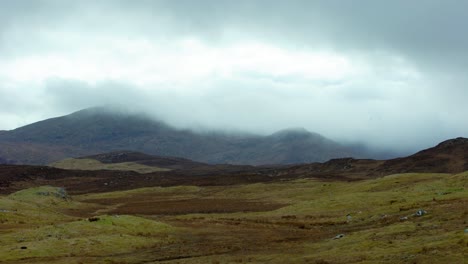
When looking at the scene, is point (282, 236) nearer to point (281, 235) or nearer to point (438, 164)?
point (281, 235)

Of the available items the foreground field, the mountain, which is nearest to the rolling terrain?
the foreground field

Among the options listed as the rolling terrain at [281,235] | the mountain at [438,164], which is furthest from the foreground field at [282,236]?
the mountain at [438,164]

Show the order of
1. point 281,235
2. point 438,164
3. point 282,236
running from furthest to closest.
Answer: point 438,164 → point 281,235 → point 282,236

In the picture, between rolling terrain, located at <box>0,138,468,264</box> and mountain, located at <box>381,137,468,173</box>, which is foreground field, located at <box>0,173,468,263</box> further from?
mountain, located at <box>381,137,468,173</box>

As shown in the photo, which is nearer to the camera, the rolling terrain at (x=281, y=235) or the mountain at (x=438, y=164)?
the rolling terrain at (x=281, y=235)

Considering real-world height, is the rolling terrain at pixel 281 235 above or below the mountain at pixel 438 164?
below

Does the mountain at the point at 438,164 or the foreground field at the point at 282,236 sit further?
the mountain at the point at 438,164

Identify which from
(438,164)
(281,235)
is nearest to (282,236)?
(281,235)

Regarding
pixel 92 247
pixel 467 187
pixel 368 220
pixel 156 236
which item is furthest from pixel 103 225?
pixel 467 187

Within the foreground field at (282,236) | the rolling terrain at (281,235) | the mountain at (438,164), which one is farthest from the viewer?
the mountain at (438,164)

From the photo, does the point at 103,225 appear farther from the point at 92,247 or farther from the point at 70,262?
the point at 70,262

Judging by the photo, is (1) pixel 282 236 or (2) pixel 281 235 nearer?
(1) pixel 282 236

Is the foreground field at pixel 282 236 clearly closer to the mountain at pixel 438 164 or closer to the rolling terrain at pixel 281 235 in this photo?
the rolling terrain at pixel 281 235

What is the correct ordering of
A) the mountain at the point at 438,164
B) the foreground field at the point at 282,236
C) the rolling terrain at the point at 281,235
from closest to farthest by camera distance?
the foreground field at the point at 282,236 → the rolling terrain at the point at 281,235 → the mountain at the point at 438,164
